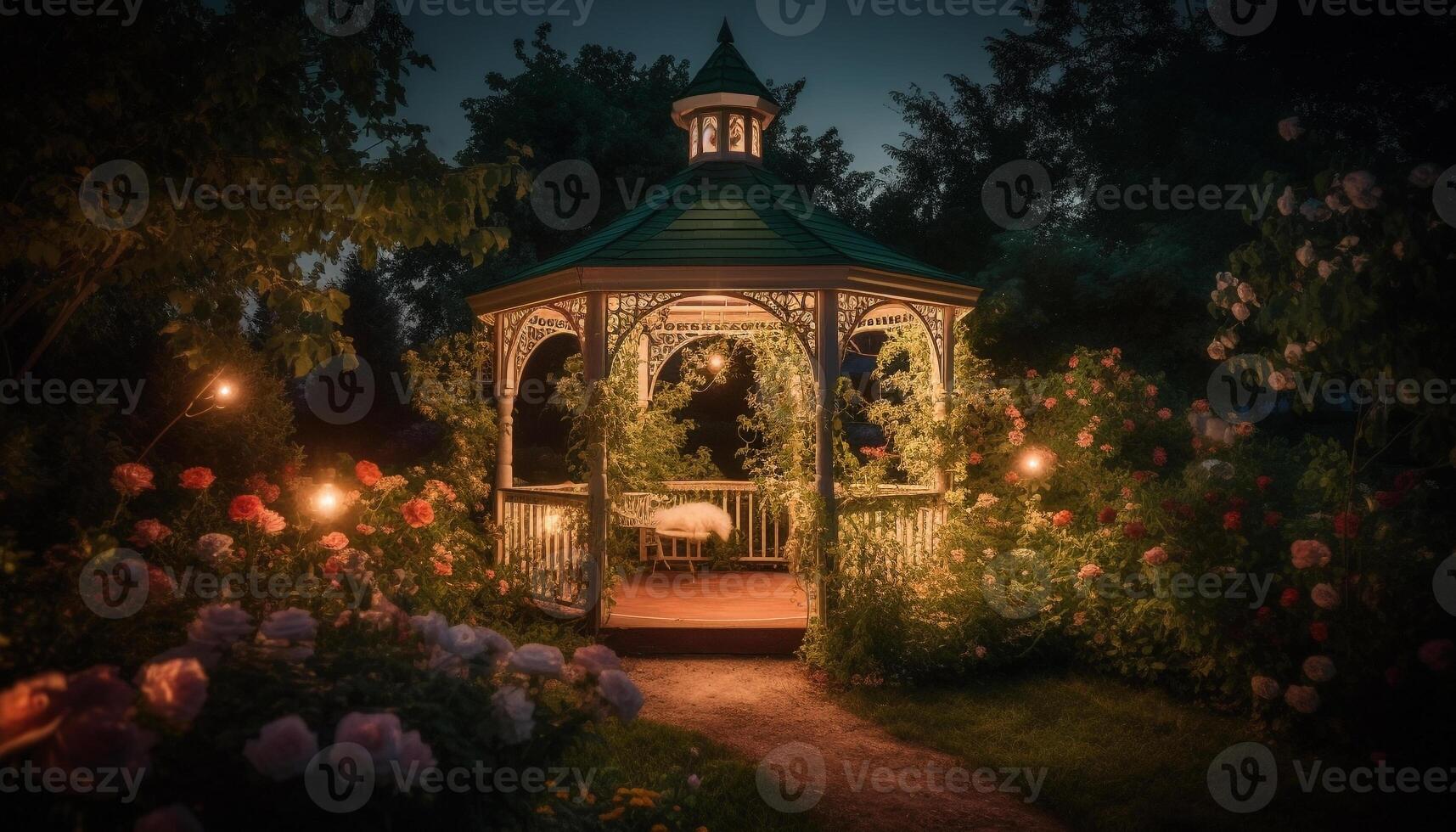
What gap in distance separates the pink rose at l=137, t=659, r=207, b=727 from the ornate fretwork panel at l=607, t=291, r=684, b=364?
624cm

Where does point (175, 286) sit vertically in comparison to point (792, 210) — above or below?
below

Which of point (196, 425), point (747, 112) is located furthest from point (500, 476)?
point (747, 112)

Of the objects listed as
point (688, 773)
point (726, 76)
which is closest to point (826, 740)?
point (688, 773)

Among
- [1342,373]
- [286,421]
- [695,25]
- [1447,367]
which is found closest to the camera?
[1447,367]

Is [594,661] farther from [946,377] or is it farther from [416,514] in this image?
[946,377]

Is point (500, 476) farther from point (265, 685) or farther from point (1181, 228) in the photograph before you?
point (1181, 228)

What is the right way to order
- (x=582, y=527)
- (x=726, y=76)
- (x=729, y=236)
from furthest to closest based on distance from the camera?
(x=726, y=76)
(x=729, y=236)
(x=582, y=527)

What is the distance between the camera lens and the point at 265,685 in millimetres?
2525

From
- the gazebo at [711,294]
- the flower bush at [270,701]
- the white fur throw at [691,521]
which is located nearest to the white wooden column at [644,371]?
the gazebo at [711,294]

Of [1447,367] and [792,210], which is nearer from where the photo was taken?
[1447,367]

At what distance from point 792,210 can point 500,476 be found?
14.4 ft

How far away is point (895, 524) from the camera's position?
28.4 feet

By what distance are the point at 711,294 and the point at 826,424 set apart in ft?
5.42

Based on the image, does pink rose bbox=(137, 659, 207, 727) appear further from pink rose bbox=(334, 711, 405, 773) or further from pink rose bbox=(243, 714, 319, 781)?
pink rose bbox=(334, 711, 405, 773)
